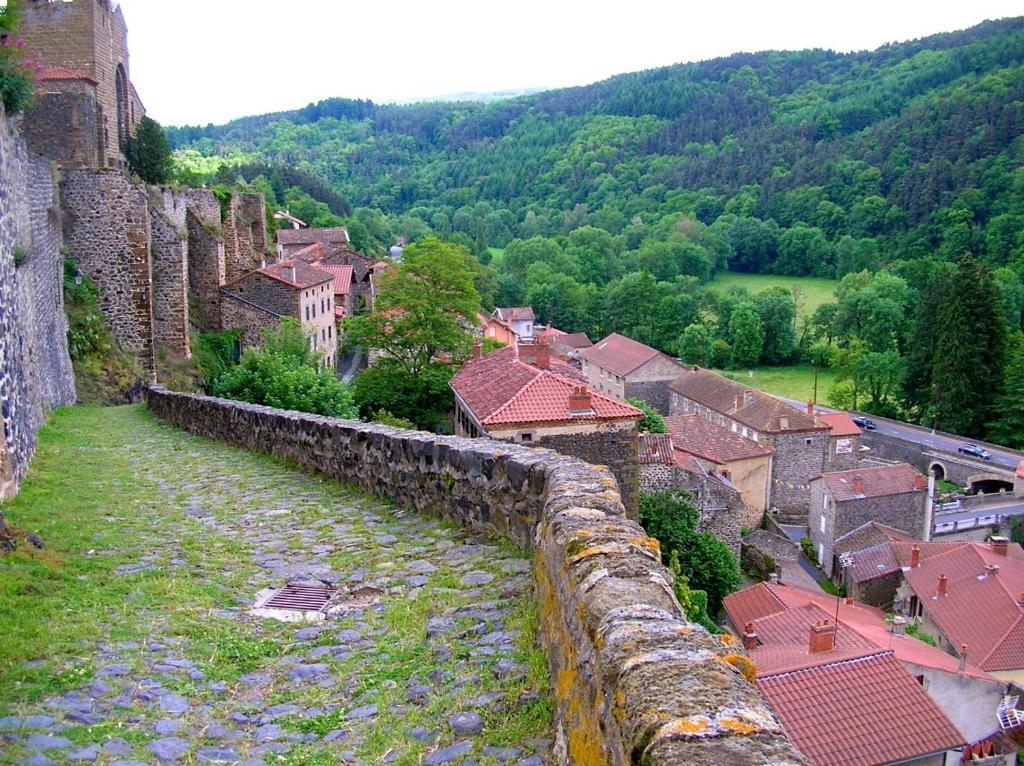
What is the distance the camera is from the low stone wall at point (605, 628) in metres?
2.30

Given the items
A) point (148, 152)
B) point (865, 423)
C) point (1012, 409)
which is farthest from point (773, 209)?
point (148, 152)

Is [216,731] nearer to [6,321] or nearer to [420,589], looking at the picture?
[420,589]

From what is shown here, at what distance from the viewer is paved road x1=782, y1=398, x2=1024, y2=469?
48281 mm

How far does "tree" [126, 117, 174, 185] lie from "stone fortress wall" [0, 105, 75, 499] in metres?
11.3

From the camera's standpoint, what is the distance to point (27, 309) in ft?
46.9

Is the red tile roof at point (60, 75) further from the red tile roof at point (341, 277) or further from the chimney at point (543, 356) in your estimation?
the red tile roof at point (341, 277)

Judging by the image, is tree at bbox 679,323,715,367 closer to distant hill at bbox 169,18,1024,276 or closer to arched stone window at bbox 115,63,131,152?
distant hill at bbox 169,18,1024,276

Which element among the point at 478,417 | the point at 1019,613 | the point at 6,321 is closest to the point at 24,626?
the point at 6,321

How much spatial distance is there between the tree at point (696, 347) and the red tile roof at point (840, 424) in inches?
1173

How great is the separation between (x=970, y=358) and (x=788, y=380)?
21038mm

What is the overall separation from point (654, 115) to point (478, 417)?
179m

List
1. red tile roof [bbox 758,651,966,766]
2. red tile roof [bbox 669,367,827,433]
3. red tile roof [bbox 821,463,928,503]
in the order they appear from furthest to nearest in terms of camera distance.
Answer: red tile roof [bbox 669,367,827,433], red tile roof [bbox 821,463,928,503], red tile roof [bbox 758,651,966,766]

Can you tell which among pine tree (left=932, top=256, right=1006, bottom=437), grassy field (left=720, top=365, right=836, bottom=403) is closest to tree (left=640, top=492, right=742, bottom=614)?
pine tree (left=932, top=256, right=1006, bottom=437)

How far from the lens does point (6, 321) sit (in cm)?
1021
